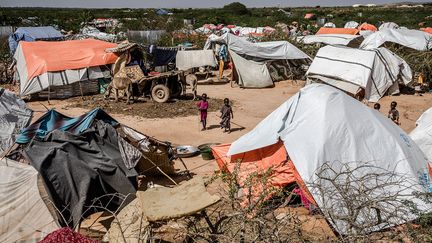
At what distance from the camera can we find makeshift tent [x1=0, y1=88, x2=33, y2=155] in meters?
10.5

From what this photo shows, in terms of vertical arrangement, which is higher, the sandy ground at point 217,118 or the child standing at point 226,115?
the child standing at point 226,115

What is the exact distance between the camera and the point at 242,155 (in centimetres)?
848

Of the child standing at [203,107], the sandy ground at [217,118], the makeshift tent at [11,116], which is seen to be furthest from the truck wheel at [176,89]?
the makeshift tent at [11,116]

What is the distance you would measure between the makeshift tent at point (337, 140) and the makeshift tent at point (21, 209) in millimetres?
3398

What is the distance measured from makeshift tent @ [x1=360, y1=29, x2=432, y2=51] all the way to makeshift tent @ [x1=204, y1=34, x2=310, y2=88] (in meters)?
3.67

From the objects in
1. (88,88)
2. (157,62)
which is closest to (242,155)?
(88,88)

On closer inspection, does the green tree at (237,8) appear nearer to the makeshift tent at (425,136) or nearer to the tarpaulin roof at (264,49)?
the tarpaulin roof at (264,49)

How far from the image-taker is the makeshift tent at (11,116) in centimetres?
1050

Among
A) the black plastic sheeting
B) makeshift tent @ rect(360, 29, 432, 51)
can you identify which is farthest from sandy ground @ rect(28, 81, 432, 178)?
makeshift tent @ rect(360, 29, 432, 51)

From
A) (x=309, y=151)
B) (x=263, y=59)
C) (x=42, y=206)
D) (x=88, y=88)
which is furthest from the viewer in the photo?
(x=263, y=59)

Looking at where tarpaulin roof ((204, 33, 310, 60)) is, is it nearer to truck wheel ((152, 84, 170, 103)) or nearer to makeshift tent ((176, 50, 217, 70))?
makeshift tent ((176, 50, 217, 70))

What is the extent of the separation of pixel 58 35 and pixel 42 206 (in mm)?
23855

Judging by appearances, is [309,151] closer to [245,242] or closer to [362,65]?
[245,242]

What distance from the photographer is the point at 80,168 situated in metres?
7.44
